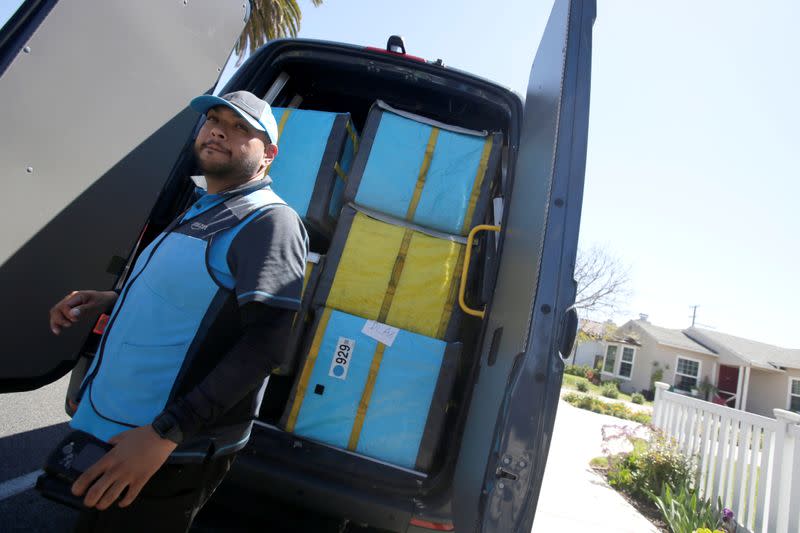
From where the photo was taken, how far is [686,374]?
25.0 metres

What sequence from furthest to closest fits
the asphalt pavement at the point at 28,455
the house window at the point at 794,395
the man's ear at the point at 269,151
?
the house window at the point at 794,395
the asphalt pavement at the point at 28,455
the man's ear at the point at 269,151

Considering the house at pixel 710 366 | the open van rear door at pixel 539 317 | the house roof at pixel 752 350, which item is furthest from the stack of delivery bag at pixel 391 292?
the house roof at pixel 752 350

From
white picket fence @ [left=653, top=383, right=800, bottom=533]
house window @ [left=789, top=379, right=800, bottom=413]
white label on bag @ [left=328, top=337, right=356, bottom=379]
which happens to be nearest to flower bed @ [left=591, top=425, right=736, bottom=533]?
white picket fence @ [left=653, top=383, right=800, bottom=533]

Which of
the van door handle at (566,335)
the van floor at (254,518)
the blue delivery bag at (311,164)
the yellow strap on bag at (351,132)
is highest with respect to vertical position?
the yellow strap on bag at (351,132)

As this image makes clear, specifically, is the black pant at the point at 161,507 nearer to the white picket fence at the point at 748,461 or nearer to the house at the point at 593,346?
the white picket fence at the point at 748,461

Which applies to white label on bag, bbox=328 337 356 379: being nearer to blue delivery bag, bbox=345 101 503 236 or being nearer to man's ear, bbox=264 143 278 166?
blue delivery bag, bbox=345 101 503 236

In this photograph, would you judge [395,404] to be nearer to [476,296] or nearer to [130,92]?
[476,296]

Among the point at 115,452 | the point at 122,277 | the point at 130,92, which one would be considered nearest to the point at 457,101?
the point at 130,92

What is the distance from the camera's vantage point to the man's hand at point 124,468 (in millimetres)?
964

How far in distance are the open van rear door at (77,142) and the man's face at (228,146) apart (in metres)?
0.53

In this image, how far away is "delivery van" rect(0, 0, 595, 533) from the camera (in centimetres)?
131

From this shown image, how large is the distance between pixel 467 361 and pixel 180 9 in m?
2.08

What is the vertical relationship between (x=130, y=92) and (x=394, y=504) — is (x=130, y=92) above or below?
above

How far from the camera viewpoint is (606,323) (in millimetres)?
30172
